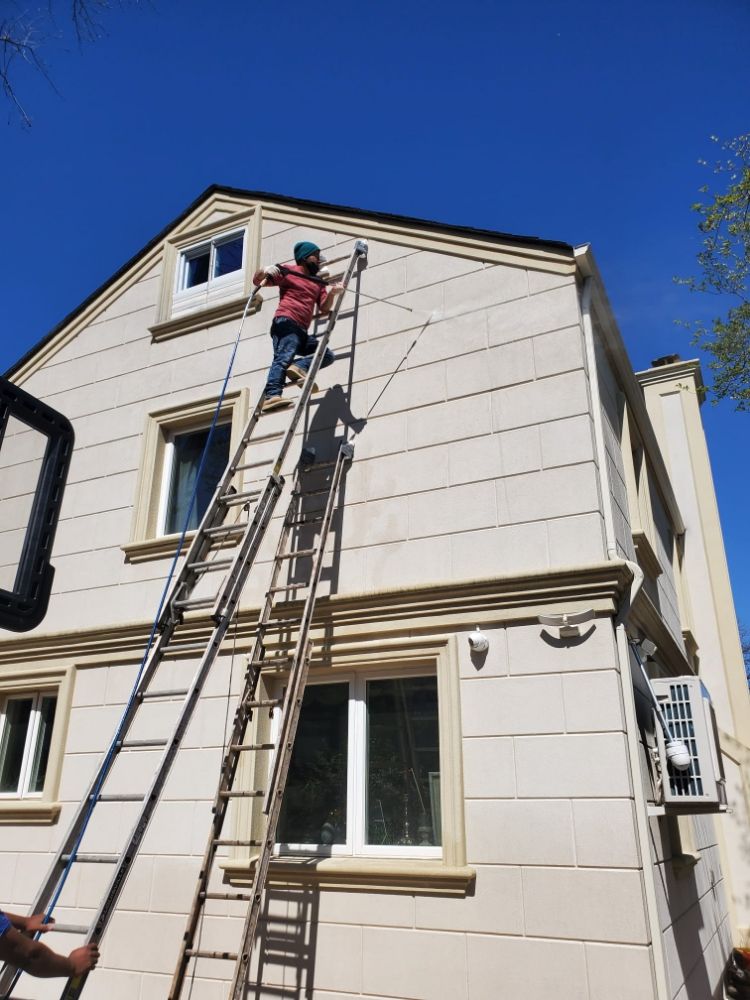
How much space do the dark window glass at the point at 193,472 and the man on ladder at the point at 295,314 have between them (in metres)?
1.08

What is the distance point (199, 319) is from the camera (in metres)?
8.00

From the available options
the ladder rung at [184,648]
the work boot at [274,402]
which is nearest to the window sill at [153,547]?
the ladder rung at [184,648]

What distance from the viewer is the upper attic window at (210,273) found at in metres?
8.20

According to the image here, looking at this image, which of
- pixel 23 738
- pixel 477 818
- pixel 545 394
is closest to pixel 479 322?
pixel 545 394

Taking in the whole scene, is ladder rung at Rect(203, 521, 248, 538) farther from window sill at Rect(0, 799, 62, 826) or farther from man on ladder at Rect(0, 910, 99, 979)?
window sill at Rect(0, 799, 62, 826)

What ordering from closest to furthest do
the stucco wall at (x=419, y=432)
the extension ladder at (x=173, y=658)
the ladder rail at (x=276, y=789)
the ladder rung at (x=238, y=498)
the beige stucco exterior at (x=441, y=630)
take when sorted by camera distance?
the extension ladder at (x=173, y=658) → the ladder rail at (x=276, y=789) → the beige stucco exterior at (x=441, y=630) → the ladder rung at (x=238, y=498) → the stucco wall at (x=419, y=432)

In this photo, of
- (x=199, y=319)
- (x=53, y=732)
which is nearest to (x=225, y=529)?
(x=53, y=732)

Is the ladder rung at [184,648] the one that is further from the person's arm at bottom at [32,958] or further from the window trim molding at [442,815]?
the person's arm at bottom at [32,958]

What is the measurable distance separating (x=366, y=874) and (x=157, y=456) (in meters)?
4.43

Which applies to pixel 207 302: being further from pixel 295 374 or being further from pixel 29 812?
pixel 29 812

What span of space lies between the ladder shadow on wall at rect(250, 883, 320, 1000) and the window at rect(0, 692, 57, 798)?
2.73 m

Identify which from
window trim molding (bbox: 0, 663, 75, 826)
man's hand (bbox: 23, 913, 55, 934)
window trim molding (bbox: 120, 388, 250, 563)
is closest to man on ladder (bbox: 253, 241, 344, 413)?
window trim molding (bbox: 120, 388, 250, 563)

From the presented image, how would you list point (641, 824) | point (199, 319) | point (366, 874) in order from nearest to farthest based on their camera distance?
point (641, 824), point (366, 874), point (199, 319)

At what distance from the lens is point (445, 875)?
4719 mm
